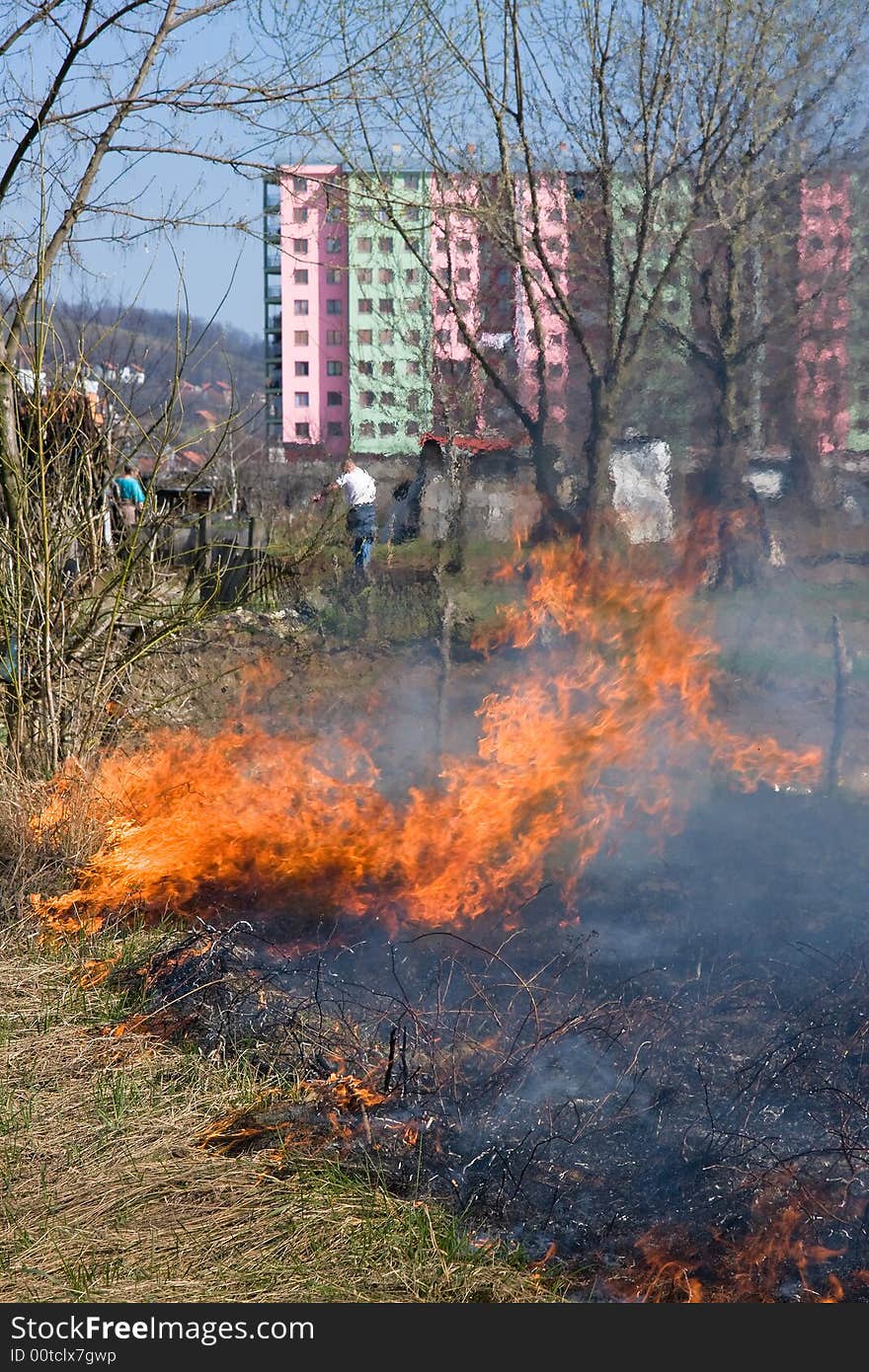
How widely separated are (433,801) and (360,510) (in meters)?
7.65

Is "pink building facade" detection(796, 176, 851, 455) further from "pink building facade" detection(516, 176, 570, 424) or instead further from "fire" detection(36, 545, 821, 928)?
"fire" detection(36, 545, 821, 928)

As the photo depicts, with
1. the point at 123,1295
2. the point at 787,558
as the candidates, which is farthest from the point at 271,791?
the point at 787,558

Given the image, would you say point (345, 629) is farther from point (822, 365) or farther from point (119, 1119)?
point (119, 1119)

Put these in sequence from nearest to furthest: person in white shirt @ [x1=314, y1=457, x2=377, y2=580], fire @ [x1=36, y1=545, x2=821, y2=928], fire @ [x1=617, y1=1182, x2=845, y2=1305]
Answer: fire @ [x1=617, y1=1182, x2=845, y2=1305] → fire @ [x1=36, y1=545, x2=821, y2=928] → person in white shirt @ [x1=314, y1=457, x2=377, y2=580]

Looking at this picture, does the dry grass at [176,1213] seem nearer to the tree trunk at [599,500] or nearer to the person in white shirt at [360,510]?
the tree trunk at [599,500]

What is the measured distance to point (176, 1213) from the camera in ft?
11.9

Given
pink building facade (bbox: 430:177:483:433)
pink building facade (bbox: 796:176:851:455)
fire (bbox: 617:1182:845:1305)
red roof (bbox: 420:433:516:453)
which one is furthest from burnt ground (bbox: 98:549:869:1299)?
red roof (bbox: 420:433:516:453)

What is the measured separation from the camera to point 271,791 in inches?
297

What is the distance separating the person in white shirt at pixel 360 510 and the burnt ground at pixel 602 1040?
8447 millimetres

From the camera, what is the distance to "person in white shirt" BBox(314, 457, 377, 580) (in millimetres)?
14109

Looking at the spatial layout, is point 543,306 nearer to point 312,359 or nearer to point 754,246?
point 754,246

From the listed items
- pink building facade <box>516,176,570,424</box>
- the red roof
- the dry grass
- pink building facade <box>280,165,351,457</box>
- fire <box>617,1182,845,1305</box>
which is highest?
pink building facade <box>280,165,351,457</box>

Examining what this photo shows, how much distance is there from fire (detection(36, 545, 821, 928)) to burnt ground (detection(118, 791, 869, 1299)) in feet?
1.07

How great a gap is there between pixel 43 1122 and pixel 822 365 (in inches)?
546
